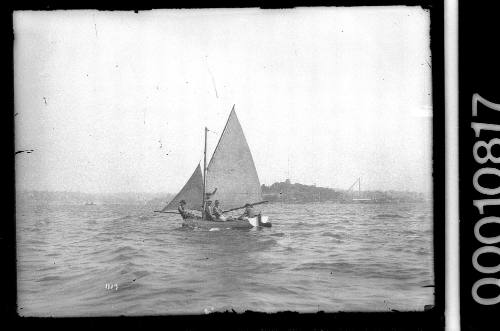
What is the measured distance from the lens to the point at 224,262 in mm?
2658

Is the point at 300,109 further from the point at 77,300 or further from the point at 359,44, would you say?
the point at 77,300

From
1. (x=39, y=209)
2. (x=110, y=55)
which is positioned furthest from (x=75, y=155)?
Answer: (x=110, y=55)

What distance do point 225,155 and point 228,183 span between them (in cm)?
21

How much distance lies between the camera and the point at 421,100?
105 inches

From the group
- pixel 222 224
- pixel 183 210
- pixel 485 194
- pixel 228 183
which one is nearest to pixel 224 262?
pixel 222 224

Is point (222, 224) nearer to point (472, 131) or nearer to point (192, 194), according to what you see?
point (192, 194)

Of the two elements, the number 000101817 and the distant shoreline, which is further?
the distant shoreline

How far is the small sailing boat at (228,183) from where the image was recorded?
105 inches

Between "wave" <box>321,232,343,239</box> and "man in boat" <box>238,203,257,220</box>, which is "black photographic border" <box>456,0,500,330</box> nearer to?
"wave" <box>321,232,343,239</box>

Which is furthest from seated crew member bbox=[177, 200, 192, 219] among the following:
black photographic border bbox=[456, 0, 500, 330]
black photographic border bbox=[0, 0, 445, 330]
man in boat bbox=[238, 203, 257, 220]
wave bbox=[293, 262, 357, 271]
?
black photographic border bbox=[456, 0, 500, 330]

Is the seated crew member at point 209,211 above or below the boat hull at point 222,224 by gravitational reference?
above

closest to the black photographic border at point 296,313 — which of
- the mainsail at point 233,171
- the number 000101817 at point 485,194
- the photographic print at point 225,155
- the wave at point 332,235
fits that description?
the photographic print at point 225,155

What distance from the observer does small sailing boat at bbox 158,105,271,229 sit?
268 centimetres

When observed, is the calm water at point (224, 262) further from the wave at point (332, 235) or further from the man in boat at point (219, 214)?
the man in boat at point (219, 214)
